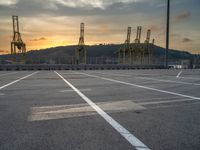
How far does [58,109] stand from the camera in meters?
5.86

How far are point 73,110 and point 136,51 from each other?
8815cm

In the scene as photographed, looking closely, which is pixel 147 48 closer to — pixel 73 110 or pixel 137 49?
pixel 137 49

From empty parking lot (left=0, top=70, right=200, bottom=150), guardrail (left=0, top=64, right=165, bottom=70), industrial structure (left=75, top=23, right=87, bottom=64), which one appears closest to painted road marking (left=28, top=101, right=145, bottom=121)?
empty parking lot (left=0, top=70, right=200, bottom=150)

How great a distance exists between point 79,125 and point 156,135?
1.34 meters

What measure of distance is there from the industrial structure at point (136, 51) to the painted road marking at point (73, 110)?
81.0 meters

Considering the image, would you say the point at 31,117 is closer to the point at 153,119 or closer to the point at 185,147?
the point at 153,119

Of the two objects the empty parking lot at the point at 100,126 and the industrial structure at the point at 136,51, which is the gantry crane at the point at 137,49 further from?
the empty parking lot at the point at 100,126

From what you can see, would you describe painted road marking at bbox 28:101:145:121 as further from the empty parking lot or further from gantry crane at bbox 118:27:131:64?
gantry crane at bbox 118:27:131:64

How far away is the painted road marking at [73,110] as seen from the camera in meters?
5.14

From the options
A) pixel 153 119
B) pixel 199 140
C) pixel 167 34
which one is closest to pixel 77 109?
pixel 153 119

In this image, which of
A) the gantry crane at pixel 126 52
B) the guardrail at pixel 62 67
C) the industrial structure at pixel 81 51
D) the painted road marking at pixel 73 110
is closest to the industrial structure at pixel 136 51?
the gantry crane at pixel 126 52

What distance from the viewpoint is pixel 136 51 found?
303 feet

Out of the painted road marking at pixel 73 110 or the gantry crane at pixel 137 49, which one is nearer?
the painted road marking at pixel 73 110

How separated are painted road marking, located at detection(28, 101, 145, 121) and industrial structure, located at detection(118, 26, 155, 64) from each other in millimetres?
81005
